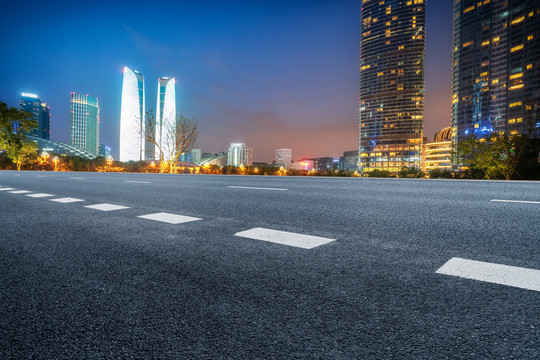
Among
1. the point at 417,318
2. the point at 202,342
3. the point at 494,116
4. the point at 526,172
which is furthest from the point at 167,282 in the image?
the point at 494,116

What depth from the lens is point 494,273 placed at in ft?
5.43

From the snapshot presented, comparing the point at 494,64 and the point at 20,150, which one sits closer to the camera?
the point at 20,150

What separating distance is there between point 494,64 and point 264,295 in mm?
183003

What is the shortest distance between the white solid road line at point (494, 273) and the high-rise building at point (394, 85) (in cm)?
16846

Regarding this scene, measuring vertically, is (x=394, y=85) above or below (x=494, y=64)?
below

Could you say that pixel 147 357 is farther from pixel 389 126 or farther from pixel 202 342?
pixel 389 126

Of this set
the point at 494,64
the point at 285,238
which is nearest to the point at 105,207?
the point at 285,238

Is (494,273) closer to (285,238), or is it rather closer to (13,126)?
(285,238)

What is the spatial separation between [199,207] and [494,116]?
16924 centimetres

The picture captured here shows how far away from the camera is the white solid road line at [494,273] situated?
1524 mm

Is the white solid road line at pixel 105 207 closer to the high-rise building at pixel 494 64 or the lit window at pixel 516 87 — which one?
the high-rise building at pixel 494 64

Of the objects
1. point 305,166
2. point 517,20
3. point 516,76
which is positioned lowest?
point 305,166

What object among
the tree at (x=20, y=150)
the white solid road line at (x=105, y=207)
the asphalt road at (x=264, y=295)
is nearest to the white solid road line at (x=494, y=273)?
the asphalt road at (x=264, y=295)

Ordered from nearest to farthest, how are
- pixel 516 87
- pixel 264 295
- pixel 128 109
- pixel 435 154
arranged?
pixel 264 295 → pixel 128 109 → pixel 516 87 → pixel 435 154
